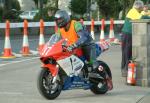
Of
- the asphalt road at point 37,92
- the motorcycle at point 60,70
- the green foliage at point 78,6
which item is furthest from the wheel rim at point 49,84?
the green foliage at point 78,6

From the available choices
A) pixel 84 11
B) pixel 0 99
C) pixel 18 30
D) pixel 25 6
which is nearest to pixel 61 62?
pixel 0 99

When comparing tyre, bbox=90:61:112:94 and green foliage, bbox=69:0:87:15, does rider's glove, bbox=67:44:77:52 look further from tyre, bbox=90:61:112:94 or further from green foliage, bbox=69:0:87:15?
green foliage, bbox=69:0:87:15

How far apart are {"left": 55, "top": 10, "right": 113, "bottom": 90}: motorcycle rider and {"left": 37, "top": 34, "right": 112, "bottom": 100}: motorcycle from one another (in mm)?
108

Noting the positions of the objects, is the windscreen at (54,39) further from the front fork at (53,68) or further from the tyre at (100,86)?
the tyre at (100,86)

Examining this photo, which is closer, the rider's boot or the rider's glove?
the rider's glove

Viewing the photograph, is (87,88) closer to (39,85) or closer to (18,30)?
(39,85)

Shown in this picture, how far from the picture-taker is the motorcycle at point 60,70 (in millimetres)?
9641

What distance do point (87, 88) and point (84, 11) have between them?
4277 centimetres

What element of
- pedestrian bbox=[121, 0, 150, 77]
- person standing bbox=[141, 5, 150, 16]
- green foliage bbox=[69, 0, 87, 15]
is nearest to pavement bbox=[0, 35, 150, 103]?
pedestrian bbox=[121, 0, 150, 77]

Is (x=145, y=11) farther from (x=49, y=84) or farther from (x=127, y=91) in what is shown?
(x=49, y=84)

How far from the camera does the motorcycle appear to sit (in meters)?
9.64

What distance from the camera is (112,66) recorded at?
15.8 m

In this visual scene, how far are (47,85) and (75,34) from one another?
1036mm

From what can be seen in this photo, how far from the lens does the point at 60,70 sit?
32.2 feet
